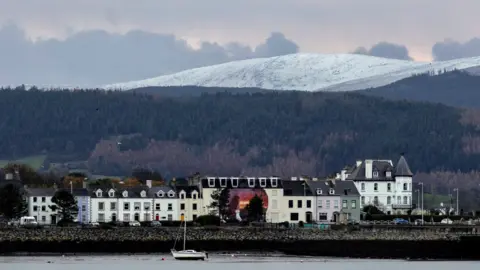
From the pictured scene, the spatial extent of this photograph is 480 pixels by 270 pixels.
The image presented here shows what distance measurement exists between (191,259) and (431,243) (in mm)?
17557

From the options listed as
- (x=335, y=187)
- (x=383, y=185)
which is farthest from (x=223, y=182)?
(x=383, y=185)

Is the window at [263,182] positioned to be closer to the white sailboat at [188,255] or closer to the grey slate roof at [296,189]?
the grey slate roof at [296,189]

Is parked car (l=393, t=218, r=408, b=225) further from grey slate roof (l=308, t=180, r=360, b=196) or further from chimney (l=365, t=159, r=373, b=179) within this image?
chimney (l=365, t=159, r=373, b=179)

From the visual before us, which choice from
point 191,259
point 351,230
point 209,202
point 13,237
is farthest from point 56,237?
point 209,202

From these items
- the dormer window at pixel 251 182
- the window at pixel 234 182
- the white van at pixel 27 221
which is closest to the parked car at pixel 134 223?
the white van at pixel 27 221

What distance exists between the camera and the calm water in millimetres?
97250

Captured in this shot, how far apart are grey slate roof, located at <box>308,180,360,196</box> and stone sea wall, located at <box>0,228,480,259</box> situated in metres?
27.5

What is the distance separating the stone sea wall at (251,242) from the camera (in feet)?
376

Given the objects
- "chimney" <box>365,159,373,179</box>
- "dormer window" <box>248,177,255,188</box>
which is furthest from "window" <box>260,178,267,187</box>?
"chimney" <box>365,159,373,179</box>

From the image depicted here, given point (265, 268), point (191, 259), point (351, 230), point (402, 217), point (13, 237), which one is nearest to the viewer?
point (265, 268)

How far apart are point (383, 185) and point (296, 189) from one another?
15.6 meters

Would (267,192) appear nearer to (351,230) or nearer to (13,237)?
(351,230)

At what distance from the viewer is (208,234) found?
397ft

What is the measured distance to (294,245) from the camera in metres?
118
